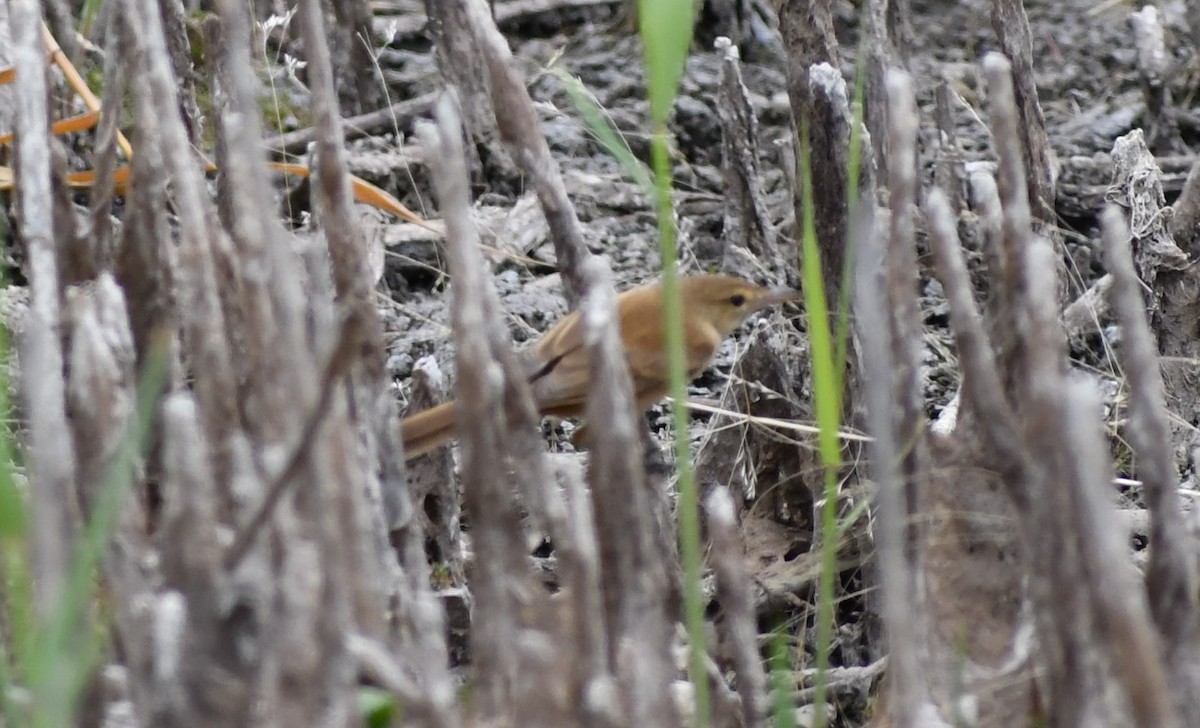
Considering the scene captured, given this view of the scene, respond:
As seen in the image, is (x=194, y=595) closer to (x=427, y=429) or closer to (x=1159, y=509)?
(x=1159, y=509)

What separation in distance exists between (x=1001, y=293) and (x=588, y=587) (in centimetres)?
70

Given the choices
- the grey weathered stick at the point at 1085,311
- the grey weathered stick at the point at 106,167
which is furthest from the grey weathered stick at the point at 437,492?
the grey weathered stick at the point at 1085,311

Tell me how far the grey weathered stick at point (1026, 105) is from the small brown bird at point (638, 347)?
1.77 ft

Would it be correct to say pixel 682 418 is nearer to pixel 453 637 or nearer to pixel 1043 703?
pixel 1043 703

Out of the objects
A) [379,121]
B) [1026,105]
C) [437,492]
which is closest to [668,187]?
[437,492]

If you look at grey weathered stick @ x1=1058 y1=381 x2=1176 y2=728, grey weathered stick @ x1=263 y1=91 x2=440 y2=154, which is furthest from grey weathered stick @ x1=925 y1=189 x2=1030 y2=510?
grey weathered stick @ x1=263 y1=91 x2=440 y2=154

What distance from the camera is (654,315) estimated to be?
324cm

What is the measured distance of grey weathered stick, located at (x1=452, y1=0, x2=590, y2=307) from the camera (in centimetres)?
228

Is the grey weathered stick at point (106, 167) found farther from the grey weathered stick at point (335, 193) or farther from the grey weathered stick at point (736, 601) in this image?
the grey weathered stick at point (736, 601)

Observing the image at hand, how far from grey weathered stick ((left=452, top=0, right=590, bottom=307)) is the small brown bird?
0.75ft

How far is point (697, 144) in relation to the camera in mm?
4484

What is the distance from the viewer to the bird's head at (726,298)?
3340mm

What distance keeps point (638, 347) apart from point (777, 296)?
1.04 feet

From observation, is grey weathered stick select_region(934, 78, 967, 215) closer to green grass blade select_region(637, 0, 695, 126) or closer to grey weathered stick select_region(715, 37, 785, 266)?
grey weathered stick select_region(715, 37, 785, 266)
